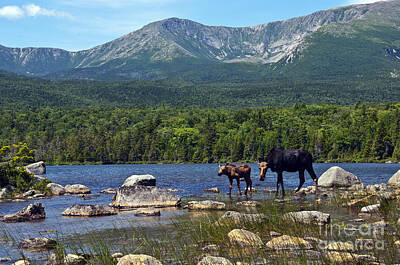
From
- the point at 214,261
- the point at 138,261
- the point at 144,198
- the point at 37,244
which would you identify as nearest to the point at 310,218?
the point at 214,261

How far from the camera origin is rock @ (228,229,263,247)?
12.9 metres

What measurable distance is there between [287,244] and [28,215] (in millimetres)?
14638

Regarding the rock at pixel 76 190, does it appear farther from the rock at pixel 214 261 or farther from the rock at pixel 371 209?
the rock at pixel 214 261

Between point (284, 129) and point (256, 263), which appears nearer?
point (256, 263)

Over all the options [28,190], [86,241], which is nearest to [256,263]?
[86,241]

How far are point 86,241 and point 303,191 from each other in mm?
17457

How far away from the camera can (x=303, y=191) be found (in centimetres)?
2866

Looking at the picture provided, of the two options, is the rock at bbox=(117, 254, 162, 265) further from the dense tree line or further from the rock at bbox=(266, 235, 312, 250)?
the dense tree line

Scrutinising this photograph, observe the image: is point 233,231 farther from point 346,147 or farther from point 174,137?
point 174,137

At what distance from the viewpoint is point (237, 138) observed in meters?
154

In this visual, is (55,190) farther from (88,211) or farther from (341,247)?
(341,247)

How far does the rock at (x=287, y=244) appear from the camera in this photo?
40.5 feet

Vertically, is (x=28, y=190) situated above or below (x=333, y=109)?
below

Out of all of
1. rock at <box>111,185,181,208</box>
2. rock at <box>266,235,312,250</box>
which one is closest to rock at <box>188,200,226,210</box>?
rock at <box>111,185,181,208</box>
